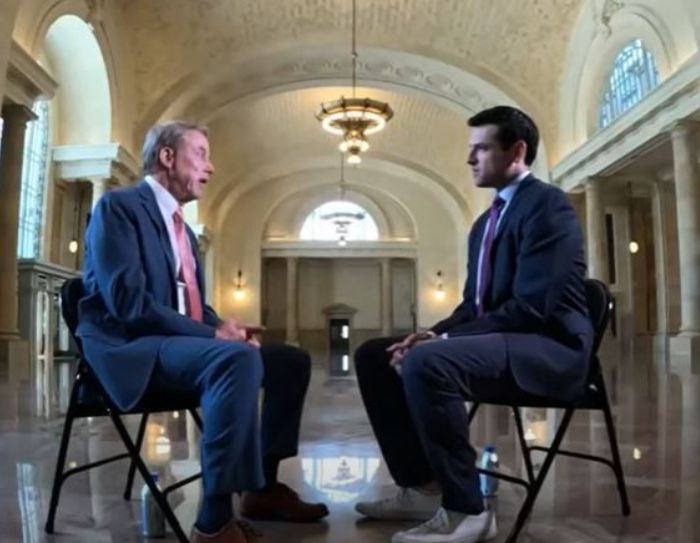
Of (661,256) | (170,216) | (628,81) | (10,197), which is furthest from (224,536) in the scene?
(661,256)

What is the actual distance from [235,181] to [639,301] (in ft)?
43.9

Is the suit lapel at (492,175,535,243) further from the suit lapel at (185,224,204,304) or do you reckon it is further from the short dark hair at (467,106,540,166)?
the suit lapel at (185,224,204,304)

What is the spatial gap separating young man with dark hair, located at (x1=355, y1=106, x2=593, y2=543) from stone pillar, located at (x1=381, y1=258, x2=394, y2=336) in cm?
2543

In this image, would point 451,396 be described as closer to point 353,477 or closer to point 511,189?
point 511,189

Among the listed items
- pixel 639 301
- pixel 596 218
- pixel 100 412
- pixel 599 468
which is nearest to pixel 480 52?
pixel 596 218

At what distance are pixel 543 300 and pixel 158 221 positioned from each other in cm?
107

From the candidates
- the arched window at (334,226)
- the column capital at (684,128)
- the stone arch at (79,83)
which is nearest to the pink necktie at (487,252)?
the column capital at (684,128)

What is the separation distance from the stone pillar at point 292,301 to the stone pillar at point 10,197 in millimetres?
16750

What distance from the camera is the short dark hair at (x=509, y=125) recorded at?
210 cm

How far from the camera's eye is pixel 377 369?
231cm

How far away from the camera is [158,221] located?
203 cm

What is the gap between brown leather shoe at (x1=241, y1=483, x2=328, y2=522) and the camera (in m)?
2.23

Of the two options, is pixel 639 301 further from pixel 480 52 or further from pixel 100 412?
pixel 100 412

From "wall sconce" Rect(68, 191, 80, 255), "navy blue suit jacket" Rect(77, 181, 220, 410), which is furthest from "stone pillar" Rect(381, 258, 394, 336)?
"navy blue suit jacket" Rect(77, 181, 220, 410)
